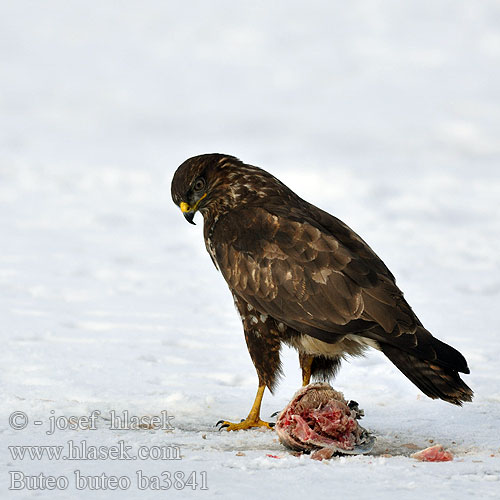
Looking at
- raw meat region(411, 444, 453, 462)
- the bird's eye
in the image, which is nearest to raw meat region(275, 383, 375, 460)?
raw meat region(411, 444, 453, 462)

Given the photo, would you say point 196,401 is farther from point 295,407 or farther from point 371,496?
point 371,496

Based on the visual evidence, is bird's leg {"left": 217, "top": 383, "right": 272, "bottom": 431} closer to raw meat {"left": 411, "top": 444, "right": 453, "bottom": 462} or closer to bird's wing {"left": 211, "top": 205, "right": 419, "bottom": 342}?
bird's wing {"left": 211, "top": 205, "right": 419, "bottom": 342}

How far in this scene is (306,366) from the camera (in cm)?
582

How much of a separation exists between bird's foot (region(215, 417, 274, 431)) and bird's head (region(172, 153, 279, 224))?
4.72 ft

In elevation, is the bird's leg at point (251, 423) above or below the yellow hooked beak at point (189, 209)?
below

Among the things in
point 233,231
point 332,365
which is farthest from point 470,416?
point 233,231

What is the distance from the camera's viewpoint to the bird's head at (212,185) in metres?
5.99

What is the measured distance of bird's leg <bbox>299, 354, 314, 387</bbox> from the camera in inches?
228

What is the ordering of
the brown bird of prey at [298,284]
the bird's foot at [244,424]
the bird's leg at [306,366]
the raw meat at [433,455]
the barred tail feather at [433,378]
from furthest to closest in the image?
1. the bird's leg at [306,366]
2. the bird's foot at [244,424]
3. the brown bird of prey at [298,284]
4. the barred tail feather at [433,378]
5. the raw meat at [433,455]

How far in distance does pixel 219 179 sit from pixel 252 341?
121 centimetres

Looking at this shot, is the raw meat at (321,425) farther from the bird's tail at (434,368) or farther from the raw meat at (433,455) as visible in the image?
the bird's tail at (434,368)

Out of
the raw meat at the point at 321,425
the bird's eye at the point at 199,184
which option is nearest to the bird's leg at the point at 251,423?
the raw meat at the point at 321,425

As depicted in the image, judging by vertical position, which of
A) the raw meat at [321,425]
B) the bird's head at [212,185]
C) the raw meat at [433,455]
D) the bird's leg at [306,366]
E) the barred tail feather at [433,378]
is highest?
the bird's head at [212,185]

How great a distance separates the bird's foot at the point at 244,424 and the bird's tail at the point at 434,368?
1046 millimetres
